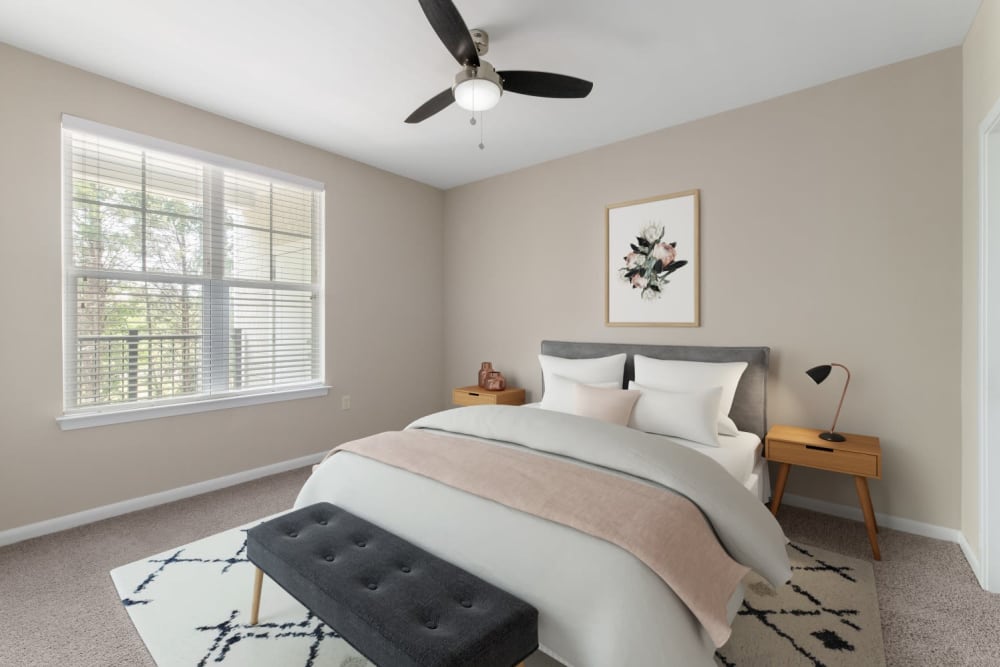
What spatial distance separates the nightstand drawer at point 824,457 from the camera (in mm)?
2379

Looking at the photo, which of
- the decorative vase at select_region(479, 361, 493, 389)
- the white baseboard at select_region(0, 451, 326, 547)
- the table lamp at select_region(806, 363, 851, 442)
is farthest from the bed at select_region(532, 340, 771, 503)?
the white baseboard at select_region(0, 451, 326, 547)

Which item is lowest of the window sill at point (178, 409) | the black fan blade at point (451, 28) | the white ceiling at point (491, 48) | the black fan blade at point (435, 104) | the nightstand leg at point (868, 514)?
the nightstand leg at point (868, 514)

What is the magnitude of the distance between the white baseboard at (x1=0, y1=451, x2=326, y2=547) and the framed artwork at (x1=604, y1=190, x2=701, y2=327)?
9.40 ft

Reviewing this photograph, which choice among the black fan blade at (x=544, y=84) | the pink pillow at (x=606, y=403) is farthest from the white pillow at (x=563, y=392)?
the black fan blade at (x=544, y=84)

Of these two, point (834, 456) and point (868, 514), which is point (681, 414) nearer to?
point (834, 456)

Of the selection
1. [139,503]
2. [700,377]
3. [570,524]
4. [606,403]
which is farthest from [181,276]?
[700,377]

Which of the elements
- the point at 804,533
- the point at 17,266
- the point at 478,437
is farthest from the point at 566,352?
the point at 17,266

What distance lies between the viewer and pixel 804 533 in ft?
8.71

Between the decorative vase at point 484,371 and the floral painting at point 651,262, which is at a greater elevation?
the floral painting at point 651,262

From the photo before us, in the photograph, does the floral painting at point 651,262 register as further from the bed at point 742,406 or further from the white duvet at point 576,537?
the white duvet at point 576,537

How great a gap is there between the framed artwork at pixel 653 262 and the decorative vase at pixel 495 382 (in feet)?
3.64

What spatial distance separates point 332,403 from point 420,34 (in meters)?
2.87

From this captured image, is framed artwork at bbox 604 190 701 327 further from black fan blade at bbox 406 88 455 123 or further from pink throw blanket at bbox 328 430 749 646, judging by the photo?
pink throw blanket at bbox 328 430 749 646

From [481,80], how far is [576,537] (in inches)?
75.4
